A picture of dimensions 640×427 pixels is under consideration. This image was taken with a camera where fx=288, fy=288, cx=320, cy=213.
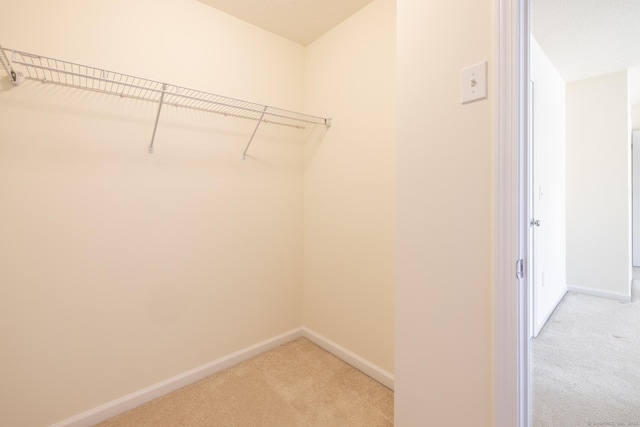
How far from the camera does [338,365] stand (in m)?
1.97

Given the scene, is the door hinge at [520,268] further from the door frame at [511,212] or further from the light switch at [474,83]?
the light switch at [474,83]

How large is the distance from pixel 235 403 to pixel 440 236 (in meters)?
1.44

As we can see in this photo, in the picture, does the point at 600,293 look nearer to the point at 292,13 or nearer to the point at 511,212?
the point at 511,212

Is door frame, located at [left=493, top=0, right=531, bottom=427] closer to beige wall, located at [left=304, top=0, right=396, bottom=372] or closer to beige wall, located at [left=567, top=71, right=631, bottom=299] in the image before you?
beige wall, located at [left=304, top=0, right=396, bottom=372]

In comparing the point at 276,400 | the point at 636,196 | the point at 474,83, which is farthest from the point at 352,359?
the point at 636,196

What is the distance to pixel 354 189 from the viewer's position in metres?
1.95

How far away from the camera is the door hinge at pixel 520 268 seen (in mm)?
898

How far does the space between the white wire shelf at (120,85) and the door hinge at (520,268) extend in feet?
4.85

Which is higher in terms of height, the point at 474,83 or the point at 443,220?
the point at 474,83

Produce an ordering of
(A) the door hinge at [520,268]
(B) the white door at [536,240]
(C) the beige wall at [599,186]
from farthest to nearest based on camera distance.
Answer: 1. (C) the beige wall at [599,186]
2. (B) the white door at [536,240]
3. (A) the door hinge at [520,268]

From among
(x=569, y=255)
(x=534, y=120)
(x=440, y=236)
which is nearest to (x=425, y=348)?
(x=440, y=236)

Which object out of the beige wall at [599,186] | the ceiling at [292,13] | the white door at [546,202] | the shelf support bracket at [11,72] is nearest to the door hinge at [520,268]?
the white door at [546,202]

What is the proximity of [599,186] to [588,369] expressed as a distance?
2165mm

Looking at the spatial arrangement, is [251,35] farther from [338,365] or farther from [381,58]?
[338,365]
